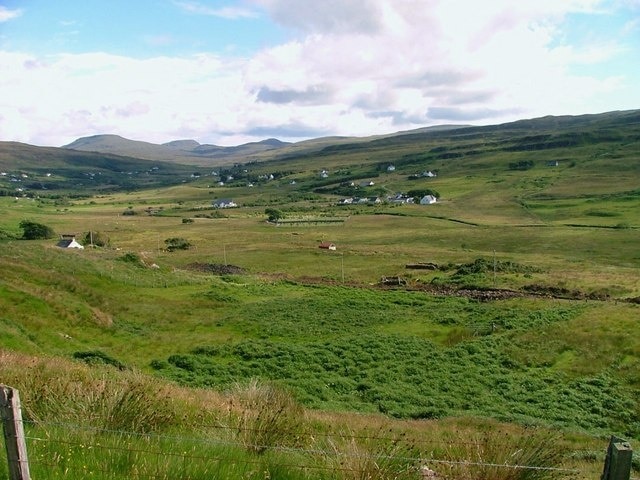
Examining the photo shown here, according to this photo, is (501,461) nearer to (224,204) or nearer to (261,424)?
(261,424)

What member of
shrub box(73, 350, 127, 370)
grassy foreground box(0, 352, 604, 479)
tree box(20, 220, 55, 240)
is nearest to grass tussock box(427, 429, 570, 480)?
grassy foreground box(0, 352, 604, 479)

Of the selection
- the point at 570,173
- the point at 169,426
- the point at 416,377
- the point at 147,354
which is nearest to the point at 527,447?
the point at 169,426

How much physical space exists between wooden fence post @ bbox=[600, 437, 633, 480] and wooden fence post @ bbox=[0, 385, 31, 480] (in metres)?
5.95

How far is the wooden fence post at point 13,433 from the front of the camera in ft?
18.5

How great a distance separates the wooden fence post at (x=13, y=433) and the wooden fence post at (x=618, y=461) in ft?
19.5

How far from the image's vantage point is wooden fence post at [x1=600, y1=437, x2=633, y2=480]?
561cm

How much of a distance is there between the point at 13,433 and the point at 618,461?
606 centimetres

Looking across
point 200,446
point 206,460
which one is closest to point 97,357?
point 200,446

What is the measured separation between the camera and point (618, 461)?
18.5 feet

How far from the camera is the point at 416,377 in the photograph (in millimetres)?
24469

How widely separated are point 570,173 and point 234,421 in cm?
18116

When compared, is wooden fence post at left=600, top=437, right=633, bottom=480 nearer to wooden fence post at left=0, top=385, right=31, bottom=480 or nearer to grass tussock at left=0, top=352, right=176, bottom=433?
wooden fence post at left=0, top=385, right=31, bottom=480

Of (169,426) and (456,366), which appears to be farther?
(456,366)

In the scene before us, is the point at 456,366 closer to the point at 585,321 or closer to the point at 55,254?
the point at 585,321
